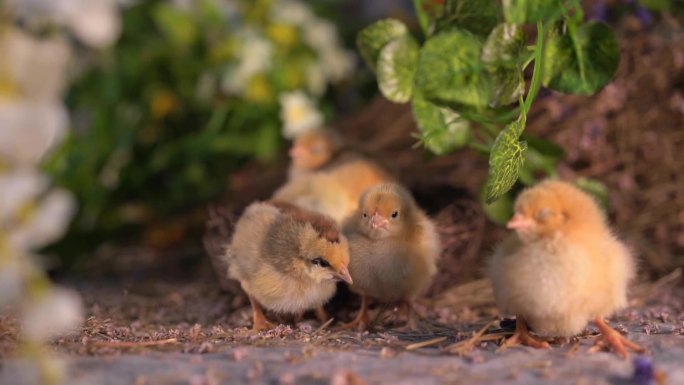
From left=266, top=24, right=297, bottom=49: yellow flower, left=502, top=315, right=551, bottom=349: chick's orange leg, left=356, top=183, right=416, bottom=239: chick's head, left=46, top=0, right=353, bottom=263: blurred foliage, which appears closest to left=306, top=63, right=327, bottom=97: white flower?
left=46, top=0, right=353, bottom=263: blurred foliage

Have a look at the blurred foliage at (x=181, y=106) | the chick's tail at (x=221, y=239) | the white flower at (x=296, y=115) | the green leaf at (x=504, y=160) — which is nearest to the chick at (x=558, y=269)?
the green leaf at (x=504, y=160)

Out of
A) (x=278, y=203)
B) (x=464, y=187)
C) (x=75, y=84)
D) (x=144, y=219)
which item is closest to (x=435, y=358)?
(x=278, y=203)

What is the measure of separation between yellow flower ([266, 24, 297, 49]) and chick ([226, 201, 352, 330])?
1.20 meters

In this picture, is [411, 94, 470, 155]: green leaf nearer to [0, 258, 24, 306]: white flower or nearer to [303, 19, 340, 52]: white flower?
[0, 258, 24, 306]: white flower

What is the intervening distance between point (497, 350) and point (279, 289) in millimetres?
495

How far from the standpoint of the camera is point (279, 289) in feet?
5.78

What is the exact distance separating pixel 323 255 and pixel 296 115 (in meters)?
1.08

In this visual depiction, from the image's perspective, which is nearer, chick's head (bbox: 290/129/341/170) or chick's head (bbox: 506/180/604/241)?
chick's head (bbox: 506/180/604/241)

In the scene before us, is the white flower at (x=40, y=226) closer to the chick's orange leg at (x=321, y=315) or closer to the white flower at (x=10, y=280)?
the white flower at (x=10, y=280)

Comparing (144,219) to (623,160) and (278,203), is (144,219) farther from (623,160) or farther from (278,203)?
(623,160)

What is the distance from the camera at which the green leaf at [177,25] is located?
114 inches

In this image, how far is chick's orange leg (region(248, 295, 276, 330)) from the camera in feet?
5.87

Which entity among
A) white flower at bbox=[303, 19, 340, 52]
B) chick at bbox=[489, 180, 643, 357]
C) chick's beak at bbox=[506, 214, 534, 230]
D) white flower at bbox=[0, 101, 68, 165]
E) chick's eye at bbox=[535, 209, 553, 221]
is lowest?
chick at bbox=[489, 180, 643, 357]

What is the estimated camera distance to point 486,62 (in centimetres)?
171
